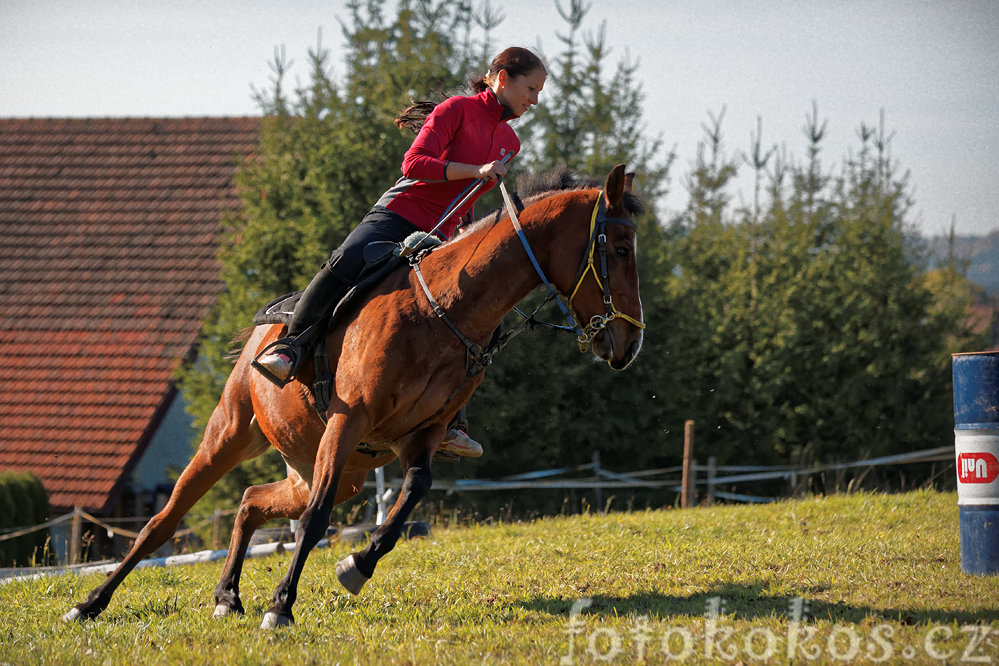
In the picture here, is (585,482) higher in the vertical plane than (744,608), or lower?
lower

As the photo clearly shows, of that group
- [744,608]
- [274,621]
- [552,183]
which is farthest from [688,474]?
[274,621]

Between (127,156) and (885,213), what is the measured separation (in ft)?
62.2

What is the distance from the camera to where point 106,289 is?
2012cm

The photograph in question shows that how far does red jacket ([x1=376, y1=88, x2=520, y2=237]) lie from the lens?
18.6 feet

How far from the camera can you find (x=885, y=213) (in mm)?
25516

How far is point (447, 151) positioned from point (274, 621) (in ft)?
9.23

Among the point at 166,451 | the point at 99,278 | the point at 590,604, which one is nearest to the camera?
the point at 590,604

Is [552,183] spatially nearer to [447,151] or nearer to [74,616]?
[447,151]

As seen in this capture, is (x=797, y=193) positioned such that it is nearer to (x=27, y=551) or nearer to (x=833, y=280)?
(x=833, y=280)

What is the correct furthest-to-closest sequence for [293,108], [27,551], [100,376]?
[100,376] < [293,108] < [27,551]

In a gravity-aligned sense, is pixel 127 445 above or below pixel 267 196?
below

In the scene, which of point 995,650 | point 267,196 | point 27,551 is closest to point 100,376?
point 27,551

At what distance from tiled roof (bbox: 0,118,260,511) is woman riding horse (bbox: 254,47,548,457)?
11.1 m

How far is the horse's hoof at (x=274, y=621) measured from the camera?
5.07 meters
